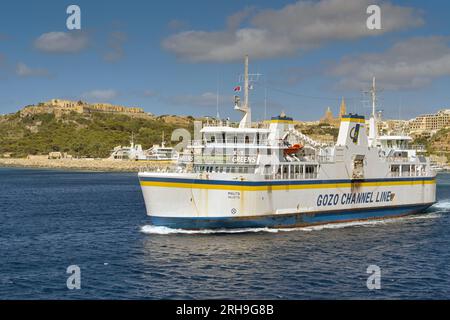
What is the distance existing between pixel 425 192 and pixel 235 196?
23782 mm

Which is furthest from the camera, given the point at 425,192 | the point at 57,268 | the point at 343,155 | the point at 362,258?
the point at 425,192

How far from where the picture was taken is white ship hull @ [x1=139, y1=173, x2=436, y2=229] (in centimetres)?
3609

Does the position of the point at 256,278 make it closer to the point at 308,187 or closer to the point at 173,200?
the point at 173,200

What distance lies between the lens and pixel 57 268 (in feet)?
95.2

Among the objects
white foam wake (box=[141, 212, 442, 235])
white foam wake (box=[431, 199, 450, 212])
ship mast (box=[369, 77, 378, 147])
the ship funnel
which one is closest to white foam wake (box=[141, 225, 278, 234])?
white foam wake (box=[141, 212, 442, 235])

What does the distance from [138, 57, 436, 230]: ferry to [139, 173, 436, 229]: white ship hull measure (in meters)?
0.06

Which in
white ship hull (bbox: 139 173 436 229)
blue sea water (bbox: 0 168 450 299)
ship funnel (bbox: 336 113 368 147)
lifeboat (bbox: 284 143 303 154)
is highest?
→ ship funnel (bbox: 336 113 368 147)

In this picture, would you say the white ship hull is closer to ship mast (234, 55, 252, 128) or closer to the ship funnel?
the ship funnel

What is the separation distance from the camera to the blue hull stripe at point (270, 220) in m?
36.6

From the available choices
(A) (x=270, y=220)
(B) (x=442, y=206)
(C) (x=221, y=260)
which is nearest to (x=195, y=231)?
(A) (x=270, y=220)

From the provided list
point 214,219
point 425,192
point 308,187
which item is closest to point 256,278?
point 214,219

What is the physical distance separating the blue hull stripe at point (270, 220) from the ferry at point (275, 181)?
0.21 ft

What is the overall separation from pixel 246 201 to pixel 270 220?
2.77 m

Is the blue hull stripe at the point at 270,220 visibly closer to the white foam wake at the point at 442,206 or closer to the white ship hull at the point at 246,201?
the white ship hull at the point at 246,201
